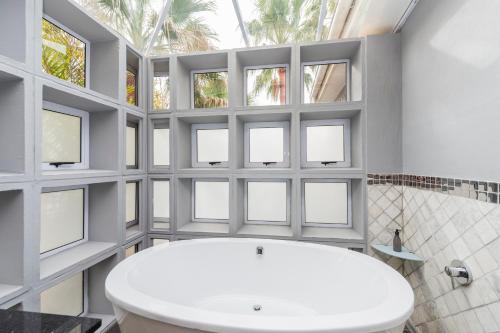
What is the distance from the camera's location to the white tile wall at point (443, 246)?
1057 millimetres

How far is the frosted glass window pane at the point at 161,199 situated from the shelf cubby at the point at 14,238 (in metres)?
1.31

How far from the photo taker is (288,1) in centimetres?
247

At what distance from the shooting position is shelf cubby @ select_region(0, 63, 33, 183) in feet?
3.96

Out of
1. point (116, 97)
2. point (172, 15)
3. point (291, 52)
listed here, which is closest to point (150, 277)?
point (116, 97)

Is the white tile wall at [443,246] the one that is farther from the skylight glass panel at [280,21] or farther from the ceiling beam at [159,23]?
the ceiling beam at [159,23]

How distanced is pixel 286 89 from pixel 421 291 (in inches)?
75.4

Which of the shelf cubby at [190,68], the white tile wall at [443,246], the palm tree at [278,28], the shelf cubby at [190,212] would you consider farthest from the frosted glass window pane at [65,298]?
the white tile wall at [443,246]

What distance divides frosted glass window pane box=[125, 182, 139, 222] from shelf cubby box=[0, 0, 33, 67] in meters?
1.31

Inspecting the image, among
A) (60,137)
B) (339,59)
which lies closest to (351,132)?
(339,59)

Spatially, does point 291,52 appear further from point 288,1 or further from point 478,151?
point 478,151

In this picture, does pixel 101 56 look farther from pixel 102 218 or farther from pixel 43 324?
pixel 43 324

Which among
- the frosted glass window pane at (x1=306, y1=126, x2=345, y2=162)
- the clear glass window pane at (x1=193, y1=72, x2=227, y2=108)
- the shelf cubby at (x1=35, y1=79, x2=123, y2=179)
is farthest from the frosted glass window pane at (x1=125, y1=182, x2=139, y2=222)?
the frosted glass window pane at (x1=306, y1=126, x2=345, y2=162)

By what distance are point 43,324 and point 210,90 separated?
87.0 inches

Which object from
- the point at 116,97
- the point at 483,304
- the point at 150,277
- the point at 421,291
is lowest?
the point at 421,291
